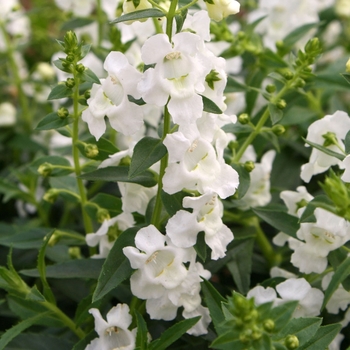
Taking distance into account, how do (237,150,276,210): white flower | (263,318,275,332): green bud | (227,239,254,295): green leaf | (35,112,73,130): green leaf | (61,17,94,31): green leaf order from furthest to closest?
1. (61,17,94,31): green leaf
2. (237,150,276,210): white flower
3. (227,239,254,295): green leaf
4. (35,112,73,130): green leaf
5. (263,318,275,332): green bud

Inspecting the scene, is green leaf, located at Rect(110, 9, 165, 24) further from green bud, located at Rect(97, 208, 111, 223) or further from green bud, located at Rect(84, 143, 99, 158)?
green bud, located at Rect(97, 208, 111, 223)

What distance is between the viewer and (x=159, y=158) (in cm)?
85

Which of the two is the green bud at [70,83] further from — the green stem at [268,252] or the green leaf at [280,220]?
the green stem at [268,252]

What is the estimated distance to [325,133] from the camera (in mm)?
1026

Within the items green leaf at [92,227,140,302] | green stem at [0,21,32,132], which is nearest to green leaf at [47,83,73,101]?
green leaf at [92,227,140,302]

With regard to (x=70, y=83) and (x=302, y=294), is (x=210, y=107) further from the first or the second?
(x=302, y=294)

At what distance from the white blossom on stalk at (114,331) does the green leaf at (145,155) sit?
0.23m

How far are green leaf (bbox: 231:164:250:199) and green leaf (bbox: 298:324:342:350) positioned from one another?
10.0 inches

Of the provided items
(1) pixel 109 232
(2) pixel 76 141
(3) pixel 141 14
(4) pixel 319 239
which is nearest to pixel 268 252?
(4) pixel 319 239

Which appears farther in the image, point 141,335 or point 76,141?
point 76,141

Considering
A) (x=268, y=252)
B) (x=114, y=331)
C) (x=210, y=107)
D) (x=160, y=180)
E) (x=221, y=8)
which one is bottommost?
(x=268, y=252)

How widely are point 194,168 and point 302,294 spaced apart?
0.92 ft

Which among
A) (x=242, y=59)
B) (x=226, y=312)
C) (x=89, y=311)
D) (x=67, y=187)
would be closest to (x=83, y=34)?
(x=242, y=59)

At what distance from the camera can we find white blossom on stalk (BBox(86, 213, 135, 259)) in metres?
0.98
